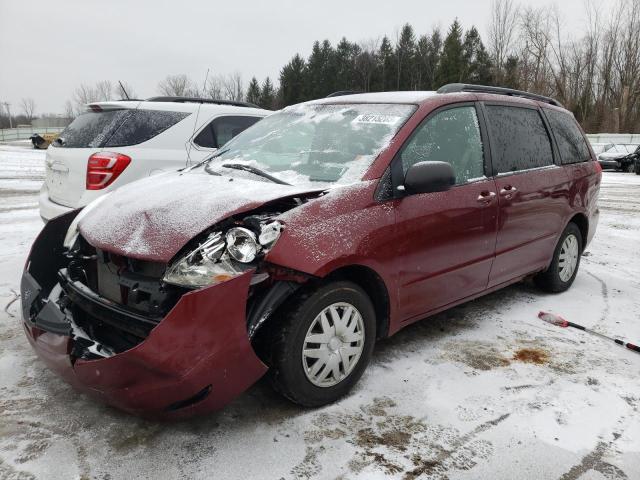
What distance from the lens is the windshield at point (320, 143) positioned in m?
3.10

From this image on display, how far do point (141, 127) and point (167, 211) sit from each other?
3.03m

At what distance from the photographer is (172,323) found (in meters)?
2.15

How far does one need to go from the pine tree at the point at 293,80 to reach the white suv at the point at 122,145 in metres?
65.6

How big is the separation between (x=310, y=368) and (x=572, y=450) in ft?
4.37

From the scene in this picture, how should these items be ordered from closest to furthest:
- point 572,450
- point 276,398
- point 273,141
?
point 572,450 < point 276,398 < point 273,141

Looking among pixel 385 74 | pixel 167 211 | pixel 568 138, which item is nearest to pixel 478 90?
pixel 568 138

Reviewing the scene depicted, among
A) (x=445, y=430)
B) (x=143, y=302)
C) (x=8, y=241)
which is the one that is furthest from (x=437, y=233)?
(x=8, y=241)

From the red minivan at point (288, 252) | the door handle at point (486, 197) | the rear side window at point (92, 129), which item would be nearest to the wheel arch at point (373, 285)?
the red minivan at point (288, 252)

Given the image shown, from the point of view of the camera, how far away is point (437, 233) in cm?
324

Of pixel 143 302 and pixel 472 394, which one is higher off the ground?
pixel 143 302

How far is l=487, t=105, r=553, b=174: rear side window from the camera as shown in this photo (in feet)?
12.8

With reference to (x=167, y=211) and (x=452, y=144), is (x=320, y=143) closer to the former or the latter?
(x=452, y=144)

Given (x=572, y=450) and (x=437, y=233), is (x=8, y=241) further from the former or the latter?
(x=572, y=450)

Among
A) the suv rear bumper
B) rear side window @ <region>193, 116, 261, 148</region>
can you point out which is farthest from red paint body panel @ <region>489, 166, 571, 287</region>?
the suv rear bumper
